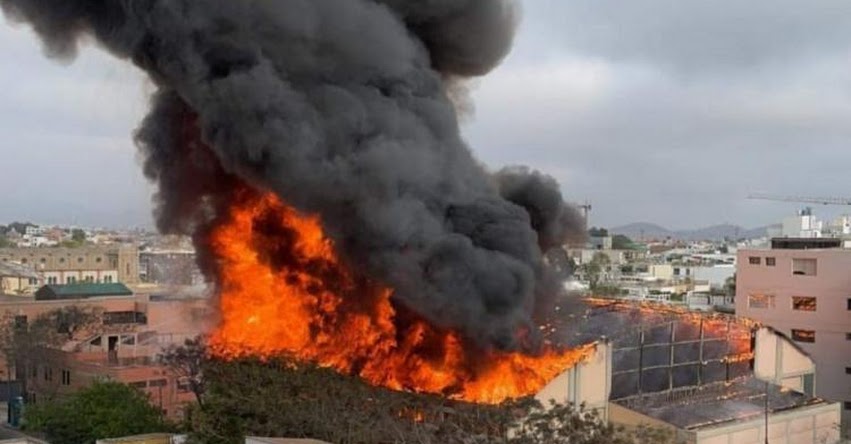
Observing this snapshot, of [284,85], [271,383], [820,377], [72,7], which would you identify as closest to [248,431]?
[271,383]

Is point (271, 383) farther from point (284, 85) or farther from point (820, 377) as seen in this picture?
point (820, 377)

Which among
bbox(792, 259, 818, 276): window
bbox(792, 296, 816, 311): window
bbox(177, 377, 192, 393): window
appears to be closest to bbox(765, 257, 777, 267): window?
bbox(792, 259, 818, 276): window

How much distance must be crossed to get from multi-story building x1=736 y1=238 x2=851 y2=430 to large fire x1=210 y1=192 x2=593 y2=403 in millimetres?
20992

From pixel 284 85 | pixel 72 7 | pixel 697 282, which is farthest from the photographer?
pixel 697 282

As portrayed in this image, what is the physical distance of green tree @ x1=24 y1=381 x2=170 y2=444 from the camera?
86.7 feet

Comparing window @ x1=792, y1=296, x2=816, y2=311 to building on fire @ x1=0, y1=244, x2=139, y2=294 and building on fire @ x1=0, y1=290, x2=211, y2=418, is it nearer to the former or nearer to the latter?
building on fire @ x1=0, y1=290, x2=211, y2=418

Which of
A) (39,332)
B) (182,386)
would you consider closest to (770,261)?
(182,386)

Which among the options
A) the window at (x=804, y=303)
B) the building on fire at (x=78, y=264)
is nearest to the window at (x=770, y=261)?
the window at (x=804, y=303)

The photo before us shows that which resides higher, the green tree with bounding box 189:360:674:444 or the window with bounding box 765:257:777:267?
the window with bounding box 765:257:777:267

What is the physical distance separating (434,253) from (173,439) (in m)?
6.97

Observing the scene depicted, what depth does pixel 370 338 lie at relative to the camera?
24.6 m

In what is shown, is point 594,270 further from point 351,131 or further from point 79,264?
point 351,131

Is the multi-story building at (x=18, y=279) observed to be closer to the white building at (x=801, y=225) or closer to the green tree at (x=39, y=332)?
the green tree at (x=39, y=332)

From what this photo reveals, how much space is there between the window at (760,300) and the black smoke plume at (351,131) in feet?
71.7
